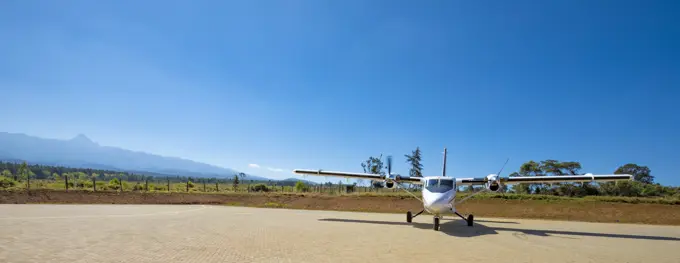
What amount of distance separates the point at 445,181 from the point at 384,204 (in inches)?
715

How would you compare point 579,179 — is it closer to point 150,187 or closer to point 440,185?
point 440,185

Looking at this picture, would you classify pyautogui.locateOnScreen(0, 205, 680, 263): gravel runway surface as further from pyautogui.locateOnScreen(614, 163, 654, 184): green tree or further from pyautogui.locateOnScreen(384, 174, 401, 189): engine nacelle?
pyautogui.locateOnScreen(614, 163, 654, 184): green tree

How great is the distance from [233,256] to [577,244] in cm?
1265

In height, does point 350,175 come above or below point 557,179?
below

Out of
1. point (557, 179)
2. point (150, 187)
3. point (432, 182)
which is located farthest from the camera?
point (150, 187)

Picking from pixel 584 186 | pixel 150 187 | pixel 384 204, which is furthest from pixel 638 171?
pixel 150 187

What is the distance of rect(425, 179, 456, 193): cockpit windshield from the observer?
1720cm

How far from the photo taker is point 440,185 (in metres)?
17.6

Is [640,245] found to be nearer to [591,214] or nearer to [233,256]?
[233,256]

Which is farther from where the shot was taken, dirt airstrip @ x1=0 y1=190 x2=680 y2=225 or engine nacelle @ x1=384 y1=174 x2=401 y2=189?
dirt airstrip @ x1=0 y1=190 x2=680 y2=225

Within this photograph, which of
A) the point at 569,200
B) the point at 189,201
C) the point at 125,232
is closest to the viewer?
the point at 125,232

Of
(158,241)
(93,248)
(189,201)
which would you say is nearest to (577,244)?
(158,241)

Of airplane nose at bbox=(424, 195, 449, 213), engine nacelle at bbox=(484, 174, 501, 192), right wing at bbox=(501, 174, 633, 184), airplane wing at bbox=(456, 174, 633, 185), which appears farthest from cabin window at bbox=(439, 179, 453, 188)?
right wing at bbox=(501, 174, 633, 184)

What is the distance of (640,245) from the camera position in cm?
1327
